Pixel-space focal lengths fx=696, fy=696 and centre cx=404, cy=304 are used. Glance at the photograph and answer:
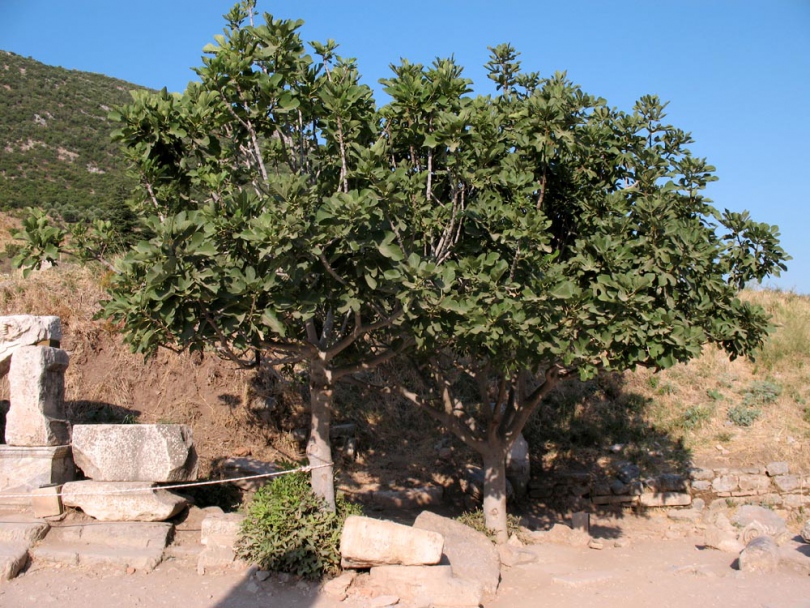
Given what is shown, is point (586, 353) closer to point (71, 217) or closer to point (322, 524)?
point (322, 524)

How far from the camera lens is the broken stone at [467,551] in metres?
Answer: 7.50

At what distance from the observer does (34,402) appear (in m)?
8.38

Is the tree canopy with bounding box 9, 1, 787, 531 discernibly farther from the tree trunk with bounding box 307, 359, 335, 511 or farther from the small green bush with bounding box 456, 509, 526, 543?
the small green bush with bounding box 456, 509, 526, 543

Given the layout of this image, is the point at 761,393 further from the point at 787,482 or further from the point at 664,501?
the point at 664,501

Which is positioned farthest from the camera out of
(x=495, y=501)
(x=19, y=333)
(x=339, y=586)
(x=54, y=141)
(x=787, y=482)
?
(x=54, y=141)

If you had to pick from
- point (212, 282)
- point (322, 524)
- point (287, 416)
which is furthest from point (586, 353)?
point (287, 416)

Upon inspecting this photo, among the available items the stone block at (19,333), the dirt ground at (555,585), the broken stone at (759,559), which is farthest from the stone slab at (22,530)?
the broken stone at (759,559)

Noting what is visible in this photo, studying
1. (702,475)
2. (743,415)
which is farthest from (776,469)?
(743,415)

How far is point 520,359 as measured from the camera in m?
6.73

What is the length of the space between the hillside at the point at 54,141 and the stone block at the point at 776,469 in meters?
19.4

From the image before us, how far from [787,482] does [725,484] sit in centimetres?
115

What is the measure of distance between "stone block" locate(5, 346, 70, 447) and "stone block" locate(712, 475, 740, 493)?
1037cm

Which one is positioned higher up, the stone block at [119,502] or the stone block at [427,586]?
the stone block at [119,502]

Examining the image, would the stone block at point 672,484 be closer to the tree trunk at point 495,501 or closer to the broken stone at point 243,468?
the tree trunk at point 495,501
